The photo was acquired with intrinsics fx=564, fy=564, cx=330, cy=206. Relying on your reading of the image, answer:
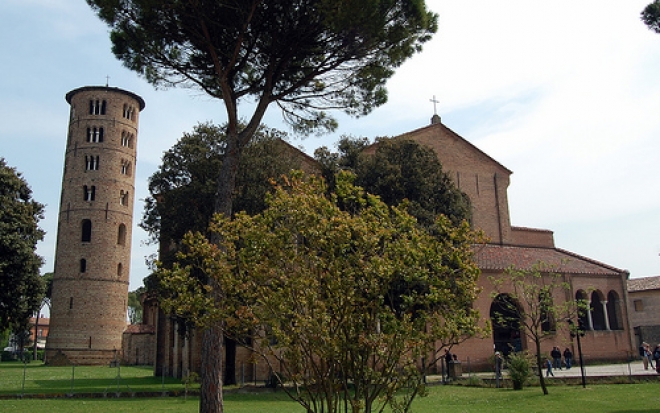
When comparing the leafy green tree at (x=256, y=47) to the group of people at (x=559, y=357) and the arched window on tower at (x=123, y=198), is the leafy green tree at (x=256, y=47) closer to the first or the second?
the group of people at (x=559, y=357)

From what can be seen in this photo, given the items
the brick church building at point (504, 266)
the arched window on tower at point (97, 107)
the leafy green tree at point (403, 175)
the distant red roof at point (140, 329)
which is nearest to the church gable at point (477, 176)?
the brick church building at point (504, 266)

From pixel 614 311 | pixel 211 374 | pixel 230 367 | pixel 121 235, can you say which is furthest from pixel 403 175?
pixel 121 235

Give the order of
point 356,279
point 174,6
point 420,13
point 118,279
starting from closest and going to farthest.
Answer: point 356,279 → point 174,6 → point 420,13 → point 118,279

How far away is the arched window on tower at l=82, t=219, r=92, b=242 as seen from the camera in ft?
179

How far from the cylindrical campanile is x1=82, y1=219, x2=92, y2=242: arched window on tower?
4 cm

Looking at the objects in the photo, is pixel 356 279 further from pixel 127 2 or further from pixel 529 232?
pixel 529 232

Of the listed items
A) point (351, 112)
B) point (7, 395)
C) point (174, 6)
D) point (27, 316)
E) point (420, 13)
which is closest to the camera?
point (174, 6)

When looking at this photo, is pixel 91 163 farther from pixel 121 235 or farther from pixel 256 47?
pixel 256 47

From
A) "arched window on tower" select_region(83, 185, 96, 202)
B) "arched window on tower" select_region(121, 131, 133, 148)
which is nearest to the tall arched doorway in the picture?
"arched window on tower" select_region(83, 185, 96, 202)

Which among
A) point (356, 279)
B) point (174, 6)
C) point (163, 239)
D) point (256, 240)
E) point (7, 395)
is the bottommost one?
point (7, 395)

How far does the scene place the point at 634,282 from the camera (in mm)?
46531

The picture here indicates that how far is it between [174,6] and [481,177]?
26769mm

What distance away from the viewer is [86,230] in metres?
55.1

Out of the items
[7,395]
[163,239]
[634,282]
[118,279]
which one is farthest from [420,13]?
[118,279]
